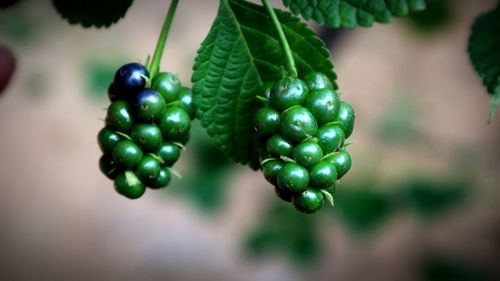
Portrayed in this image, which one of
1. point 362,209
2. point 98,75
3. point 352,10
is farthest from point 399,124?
point 352,10

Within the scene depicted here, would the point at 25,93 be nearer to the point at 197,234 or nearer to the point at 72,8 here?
the point at 197,234

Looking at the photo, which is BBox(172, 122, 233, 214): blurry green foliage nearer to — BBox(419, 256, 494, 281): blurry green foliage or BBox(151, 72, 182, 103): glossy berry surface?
BBox(419, 256, 494, 281): blurry green foliage

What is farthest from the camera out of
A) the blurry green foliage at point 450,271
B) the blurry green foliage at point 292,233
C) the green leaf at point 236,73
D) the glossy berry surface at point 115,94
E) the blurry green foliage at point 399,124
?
the blurry green foliage at point 399,124

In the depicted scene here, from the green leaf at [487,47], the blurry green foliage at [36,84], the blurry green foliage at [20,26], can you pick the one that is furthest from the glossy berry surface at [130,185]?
the blurry green foliage at [36,84]

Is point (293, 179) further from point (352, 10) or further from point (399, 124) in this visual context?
point (399, 124)

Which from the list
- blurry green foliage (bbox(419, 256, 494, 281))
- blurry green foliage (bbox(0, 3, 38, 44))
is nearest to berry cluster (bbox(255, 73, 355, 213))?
blurry green foliage (bbox(419, 256, 494, 281))

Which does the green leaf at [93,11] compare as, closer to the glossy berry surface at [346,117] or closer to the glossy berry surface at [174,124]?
the glossy berry surface at [174,124]
